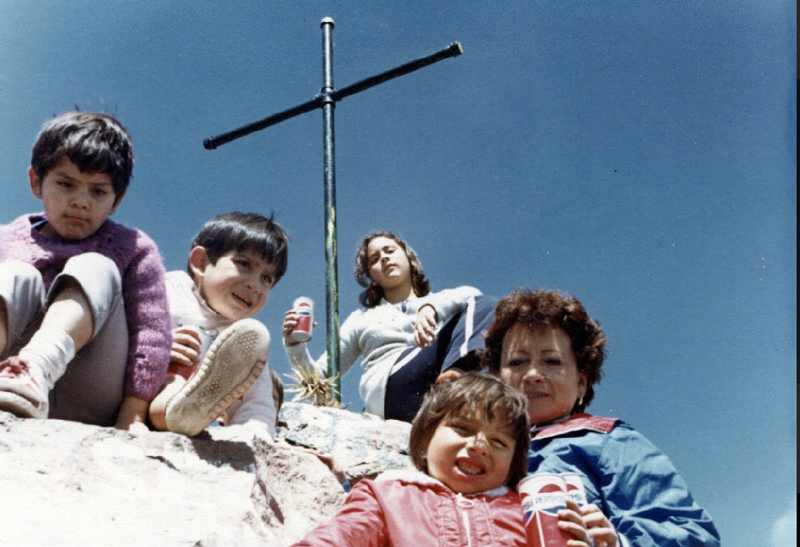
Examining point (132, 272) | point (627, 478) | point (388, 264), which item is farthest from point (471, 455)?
point (388, 264)

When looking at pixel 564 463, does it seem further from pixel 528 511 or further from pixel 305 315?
pixel 305 315

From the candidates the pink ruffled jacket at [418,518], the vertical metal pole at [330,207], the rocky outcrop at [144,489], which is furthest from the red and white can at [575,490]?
the vertical metal pole at [330,207]

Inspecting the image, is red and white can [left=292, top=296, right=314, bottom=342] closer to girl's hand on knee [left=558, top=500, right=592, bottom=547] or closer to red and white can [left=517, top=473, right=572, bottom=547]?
red and white can [left=517, top=473, right=572, bottom=547]

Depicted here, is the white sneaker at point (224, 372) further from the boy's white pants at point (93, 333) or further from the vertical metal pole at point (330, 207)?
the vertical metal pole at point (330, 207)

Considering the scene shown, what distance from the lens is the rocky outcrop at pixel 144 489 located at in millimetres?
1691

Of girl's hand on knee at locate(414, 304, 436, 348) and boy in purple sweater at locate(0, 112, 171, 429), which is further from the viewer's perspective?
girl's hand on knee at locate(414, 304, 436, 348)

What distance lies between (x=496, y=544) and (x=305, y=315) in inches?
85.0

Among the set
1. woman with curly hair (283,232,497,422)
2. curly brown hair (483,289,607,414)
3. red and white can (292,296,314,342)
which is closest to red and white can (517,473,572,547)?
curly brown hair (483,289,607,414)

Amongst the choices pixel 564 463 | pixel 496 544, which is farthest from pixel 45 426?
pixel 564 463

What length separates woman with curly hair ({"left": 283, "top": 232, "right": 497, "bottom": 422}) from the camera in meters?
3.51

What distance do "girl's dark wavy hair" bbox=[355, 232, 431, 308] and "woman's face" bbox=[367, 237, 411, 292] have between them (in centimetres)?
3

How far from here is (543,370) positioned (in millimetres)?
2730

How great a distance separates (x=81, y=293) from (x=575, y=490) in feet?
4.56

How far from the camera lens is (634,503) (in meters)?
2.20
